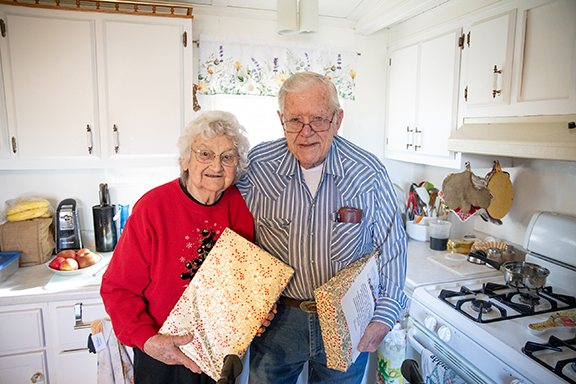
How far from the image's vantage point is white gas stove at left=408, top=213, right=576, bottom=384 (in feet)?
4.09

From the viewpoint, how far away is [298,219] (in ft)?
4.08

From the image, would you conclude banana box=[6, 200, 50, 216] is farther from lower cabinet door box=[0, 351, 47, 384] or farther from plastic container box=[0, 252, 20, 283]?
lower cabinet door box=[0, 351, 47, 384]

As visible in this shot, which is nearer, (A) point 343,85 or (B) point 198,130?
(B) point 198,130

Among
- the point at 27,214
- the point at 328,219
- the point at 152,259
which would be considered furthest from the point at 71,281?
the point at 328,219

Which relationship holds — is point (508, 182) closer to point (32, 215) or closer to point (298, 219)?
point (298, 219)

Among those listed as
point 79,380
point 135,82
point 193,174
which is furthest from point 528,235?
point 79,380

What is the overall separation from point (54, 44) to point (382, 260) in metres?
1.96

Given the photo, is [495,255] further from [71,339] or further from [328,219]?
[71,339]

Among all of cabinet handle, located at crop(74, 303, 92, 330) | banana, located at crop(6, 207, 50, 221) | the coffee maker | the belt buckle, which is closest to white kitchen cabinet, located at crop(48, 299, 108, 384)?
cabinet handle, located at crop(74, 303, 92, 330)

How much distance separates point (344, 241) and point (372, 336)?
1.13 feet

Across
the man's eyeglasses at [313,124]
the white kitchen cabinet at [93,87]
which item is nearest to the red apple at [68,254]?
the white kitchen cabinet at [93,87]

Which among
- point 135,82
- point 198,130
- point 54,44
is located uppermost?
point 54,44

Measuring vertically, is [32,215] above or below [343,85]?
below

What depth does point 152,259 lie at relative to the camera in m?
1.18
